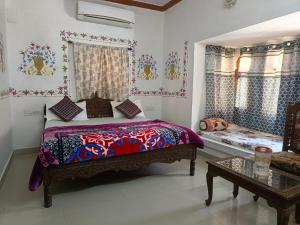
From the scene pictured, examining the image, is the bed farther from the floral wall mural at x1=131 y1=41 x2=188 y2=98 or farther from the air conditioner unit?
the air conditioner unit

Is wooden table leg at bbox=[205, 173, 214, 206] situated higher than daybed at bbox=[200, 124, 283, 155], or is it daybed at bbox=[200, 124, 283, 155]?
daybed at bbox=[200, 124, 283, 155]

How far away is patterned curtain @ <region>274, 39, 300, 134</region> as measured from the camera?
10.5ft

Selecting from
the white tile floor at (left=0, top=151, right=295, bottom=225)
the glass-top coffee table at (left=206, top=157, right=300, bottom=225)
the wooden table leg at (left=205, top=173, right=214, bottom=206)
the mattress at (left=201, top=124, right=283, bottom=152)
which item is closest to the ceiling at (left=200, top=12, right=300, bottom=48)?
the mattress at (left=201, top=124, right=283, bottom=152)

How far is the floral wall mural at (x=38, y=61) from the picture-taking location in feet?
11.3

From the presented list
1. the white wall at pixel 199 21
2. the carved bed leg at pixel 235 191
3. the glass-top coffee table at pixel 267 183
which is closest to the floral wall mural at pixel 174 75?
the white wall at pixel 199 21

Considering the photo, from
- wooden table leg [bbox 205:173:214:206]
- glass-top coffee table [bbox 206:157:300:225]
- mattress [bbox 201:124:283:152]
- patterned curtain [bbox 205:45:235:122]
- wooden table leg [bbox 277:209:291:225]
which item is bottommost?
wooden table leg [bbox 205:173:214:206]

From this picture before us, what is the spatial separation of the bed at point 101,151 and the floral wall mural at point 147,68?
196cm

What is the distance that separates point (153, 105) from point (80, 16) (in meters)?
2.21

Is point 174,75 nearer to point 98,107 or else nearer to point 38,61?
point 98,107

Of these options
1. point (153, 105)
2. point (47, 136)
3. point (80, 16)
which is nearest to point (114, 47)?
point (80, 16)

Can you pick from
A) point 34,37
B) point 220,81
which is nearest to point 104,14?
point 34,37

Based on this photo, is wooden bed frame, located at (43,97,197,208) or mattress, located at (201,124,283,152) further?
mattress, located at (201,124,283,152)

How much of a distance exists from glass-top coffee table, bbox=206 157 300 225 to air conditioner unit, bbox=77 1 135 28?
305cm

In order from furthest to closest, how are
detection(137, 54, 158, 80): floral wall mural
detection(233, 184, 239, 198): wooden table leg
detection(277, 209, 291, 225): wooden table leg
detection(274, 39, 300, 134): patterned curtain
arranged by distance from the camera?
detection(137, 54, 158, 80): floral wall mural, detection(274, 39, 300, 134): patterned curtain, detection(233, 184, 239, 198): wooden table leg, detection(277, 209, 291, 225): wooden table leg
